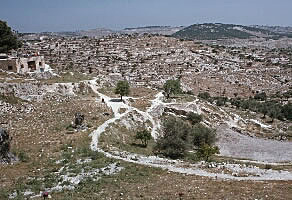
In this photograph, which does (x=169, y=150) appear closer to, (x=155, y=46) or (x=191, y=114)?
(x=191, y=114)

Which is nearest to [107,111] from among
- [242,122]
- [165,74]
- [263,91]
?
[242,122]

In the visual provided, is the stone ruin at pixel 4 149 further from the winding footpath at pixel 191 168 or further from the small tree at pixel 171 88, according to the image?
the small tree at pixel 171 88

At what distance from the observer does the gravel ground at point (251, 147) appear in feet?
171

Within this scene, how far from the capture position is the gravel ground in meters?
52.0

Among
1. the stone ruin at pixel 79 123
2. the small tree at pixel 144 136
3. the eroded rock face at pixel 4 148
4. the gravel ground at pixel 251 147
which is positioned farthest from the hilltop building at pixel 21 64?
the gravel ground at pixel 251 147

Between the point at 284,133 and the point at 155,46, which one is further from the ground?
the point at 155,46

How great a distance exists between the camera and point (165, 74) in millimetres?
129125

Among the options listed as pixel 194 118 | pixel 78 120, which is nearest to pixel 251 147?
pixel 194 118

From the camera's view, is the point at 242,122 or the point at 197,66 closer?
the point at 242,122

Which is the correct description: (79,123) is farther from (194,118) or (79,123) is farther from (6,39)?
(6,39)

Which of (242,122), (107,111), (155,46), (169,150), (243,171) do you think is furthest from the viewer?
(155,46)

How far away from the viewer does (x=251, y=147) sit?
58219 millimetres

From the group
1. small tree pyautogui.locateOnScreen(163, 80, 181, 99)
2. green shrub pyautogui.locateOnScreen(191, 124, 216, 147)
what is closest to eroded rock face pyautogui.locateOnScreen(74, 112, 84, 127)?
green shrub pyautogui.locateOnScreen(191, 124, 216, 147)

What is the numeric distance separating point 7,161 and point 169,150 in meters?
17.4
